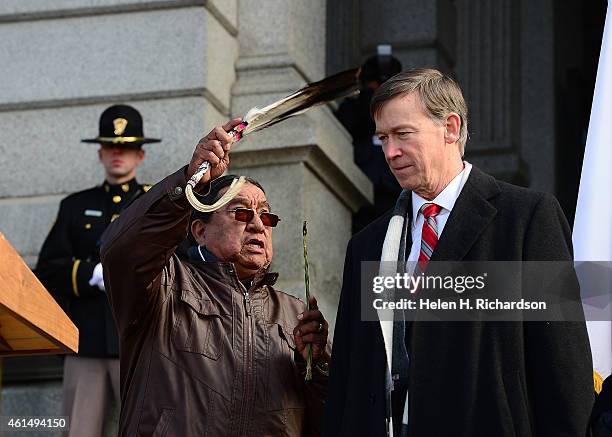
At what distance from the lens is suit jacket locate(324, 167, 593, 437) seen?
494 cm

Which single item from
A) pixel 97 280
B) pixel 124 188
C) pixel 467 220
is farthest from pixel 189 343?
pixel 124 188

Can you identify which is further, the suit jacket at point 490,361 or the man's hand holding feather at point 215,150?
the man's hand holding feather at point 215,150

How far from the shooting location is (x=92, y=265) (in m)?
8.48

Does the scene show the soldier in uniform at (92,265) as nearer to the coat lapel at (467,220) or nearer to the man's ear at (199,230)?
the man's ear at (199,230)

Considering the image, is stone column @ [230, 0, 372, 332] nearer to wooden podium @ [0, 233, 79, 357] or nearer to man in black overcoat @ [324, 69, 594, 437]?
man in black overcoat @ [324, 69, 594, 437]

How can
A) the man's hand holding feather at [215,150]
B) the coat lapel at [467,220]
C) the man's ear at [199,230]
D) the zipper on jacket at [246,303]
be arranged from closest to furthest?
the coat lapel at [467,220]
the man's hand holding feather at [215,150]
the zipper on jacket at [246,303]
the man's ear at [199,230]

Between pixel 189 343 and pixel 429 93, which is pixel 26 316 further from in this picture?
pixel 429 93

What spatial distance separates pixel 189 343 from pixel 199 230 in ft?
2.40

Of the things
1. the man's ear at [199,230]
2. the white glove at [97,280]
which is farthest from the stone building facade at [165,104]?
the man's ear at [199,230]

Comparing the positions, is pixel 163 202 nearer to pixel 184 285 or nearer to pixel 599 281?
pixel 184 285

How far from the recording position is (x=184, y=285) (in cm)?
610

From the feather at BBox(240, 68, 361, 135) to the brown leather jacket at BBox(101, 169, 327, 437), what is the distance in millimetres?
358

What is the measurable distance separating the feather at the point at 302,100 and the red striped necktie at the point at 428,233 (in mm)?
585

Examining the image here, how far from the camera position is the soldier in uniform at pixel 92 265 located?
27.2 ft
